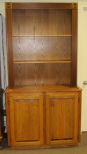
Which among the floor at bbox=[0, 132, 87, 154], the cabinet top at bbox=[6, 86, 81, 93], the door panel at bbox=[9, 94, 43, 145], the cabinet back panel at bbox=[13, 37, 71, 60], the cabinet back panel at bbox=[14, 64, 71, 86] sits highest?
the cabinet back panel at bbox=[13, 37, 71, 60]

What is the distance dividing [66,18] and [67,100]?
51.8 inches

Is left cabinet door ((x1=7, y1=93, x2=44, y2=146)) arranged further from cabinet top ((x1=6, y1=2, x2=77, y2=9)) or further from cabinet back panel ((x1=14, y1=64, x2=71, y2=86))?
cabinet top ((x1=6, y1=2, x2=77, y2=9))

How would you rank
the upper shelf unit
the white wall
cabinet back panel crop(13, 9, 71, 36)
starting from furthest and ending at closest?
the white wall, cabinet back panel crop(13, 9, 71, 36), the upper shelf unit

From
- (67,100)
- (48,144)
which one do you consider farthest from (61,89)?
(48,144)

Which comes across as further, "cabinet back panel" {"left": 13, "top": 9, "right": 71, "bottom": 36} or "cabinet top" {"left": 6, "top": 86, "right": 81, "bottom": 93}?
"cabinet back panel" {"left": 13, "top": 9, "right": 71, "bottom": 36}

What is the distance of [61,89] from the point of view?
3.23 m

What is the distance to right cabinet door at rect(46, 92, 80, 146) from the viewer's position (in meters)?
3.17

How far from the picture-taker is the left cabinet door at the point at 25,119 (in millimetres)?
3125

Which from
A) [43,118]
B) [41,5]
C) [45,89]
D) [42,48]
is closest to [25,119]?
[43,118]

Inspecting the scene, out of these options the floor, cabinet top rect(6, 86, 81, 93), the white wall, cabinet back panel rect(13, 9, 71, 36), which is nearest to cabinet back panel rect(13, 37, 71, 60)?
cabinet back panel rect(13, 9, 71, 36)

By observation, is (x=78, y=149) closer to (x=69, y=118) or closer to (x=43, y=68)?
(x=69, y=118)

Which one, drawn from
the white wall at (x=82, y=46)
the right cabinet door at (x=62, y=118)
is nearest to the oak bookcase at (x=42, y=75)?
the right cabinet door at (x=62, y=118)

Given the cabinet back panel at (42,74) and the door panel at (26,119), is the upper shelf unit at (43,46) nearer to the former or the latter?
the cabinet back panel at (42,74)

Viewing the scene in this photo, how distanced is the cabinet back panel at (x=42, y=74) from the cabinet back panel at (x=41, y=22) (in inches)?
21.2
